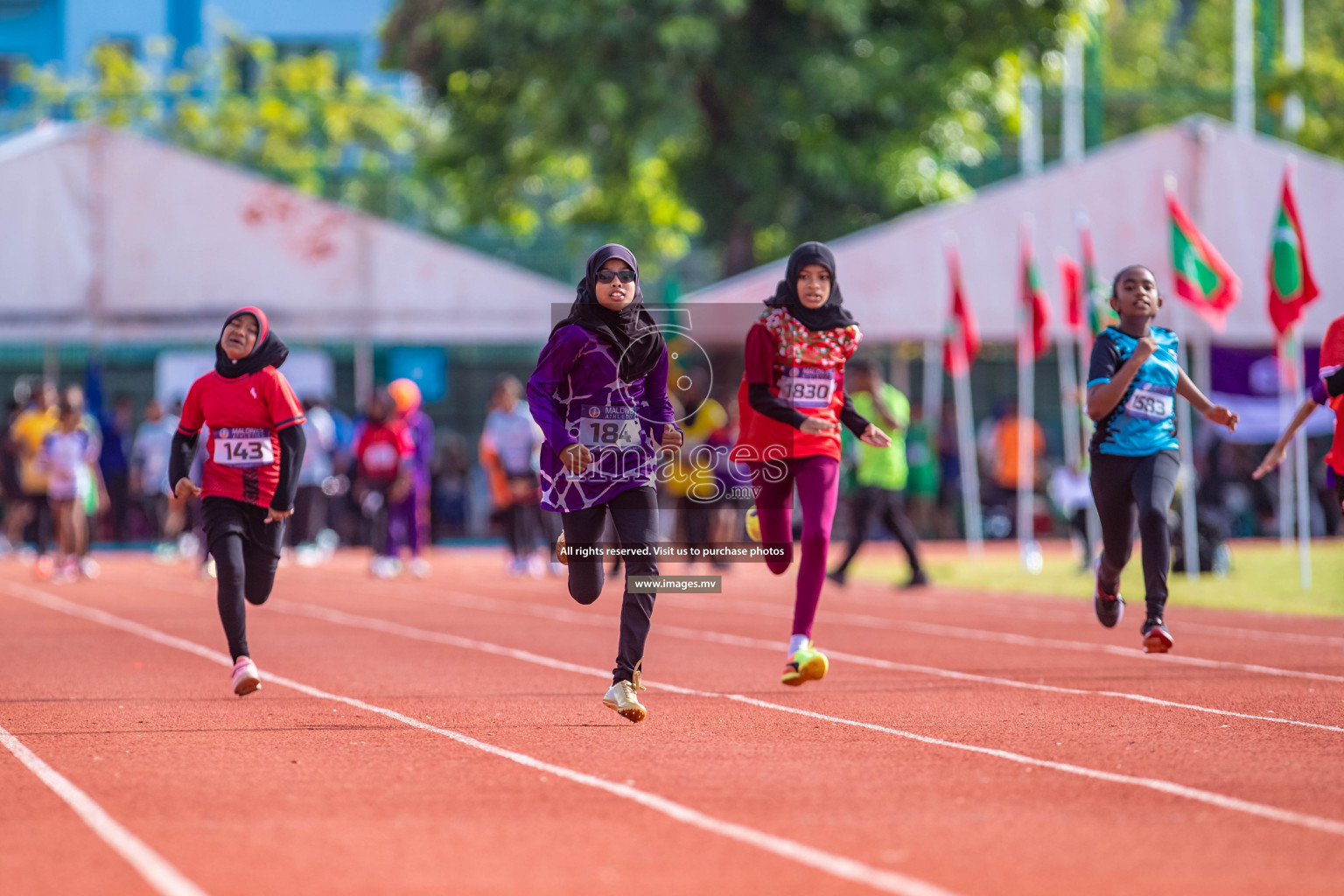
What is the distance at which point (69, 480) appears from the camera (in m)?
19.8

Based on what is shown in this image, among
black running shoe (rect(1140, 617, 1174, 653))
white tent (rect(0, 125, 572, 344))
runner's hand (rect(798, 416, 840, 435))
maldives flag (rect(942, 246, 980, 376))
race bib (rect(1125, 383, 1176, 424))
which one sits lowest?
black running shoe (rect(1140, 617, 1174, 653))

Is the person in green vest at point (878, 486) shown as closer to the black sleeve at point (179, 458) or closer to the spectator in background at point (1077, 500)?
the spectator in background at point (1077, 500)

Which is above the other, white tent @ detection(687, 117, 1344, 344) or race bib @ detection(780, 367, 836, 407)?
white tent @ detection(687, 117, 1344, 344)

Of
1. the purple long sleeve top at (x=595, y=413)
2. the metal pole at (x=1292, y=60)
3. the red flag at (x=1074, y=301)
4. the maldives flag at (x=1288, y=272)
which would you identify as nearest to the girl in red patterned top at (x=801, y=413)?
the purple long sleeve top at (x=595, y=413)

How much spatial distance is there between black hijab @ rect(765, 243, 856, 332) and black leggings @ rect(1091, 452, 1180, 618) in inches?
68.4

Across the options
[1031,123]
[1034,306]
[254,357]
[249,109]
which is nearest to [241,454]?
[254,357]

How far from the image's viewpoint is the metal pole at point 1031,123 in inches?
1433

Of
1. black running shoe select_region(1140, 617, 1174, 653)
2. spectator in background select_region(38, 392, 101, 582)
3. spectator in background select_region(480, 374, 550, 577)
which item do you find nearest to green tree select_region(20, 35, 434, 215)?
spectator in background select_region(480, 374, 550, 577)

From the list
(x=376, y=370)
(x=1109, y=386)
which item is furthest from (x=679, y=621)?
(x=376, y=370)

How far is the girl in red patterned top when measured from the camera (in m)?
9.45

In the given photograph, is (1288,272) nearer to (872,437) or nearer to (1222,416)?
(1222,416)

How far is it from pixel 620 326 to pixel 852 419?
1700 mm

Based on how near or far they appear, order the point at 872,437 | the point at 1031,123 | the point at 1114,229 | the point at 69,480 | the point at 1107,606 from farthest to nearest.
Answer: the point at 1031,123 < the point at 1114,229 < the point at 69,480 < the point at 1107,606 < the point at 872,437

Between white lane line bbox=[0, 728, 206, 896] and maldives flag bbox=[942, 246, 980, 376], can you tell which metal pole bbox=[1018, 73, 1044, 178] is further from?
white lane line bbox=[0, 728, 206, 896]
